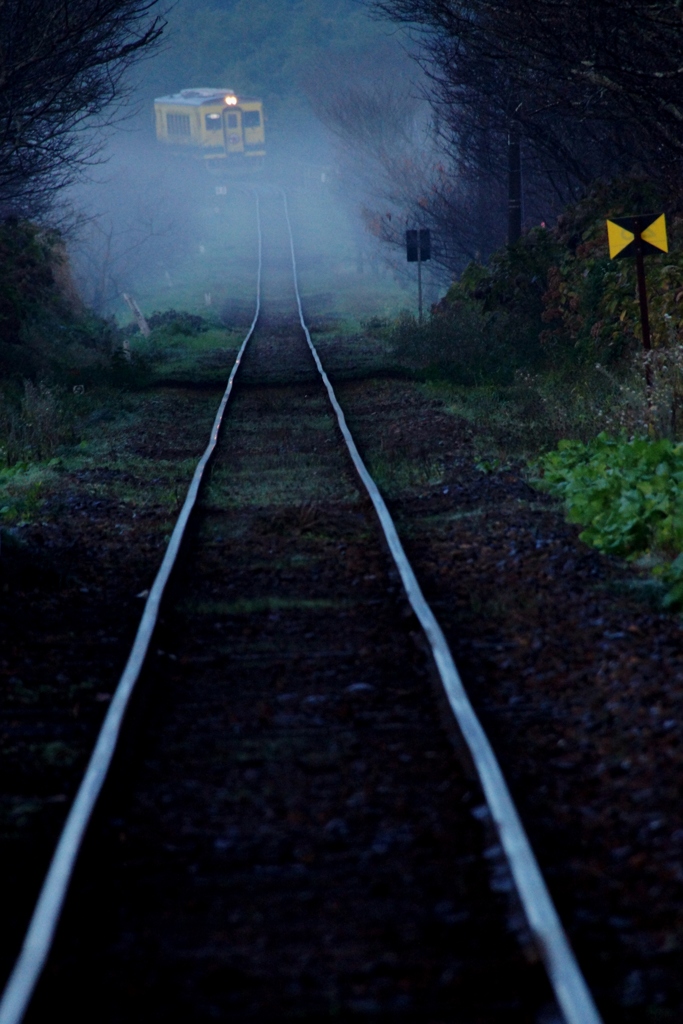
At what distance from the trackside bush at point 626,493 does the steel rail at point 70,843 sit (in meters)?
3.00

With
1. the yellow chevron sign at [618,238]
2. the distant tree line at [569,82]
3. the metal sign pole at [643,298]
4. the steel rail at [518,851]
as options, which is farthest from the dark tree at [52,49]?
the steel rail at [518,851]

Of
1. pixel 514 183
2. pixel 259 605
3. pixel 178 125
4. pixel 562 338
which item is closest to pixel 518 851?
pixel 259 605

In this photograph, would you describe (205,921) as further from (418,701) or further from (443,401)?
(443,401)

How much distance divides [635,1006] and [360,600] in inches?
153

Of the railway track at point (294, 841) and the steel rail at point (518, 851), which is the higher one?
the steel rail at point (518, 851)

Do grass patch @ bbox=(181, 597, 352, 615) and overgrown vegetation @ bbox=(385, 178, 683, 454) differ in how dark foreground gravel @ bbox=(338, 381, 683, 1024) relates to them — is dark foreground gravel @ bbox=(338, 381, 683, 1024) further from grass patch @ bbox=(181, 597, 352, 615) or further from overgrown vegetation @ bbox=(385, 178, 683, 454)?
overgrown vegetation @ bbox=(385, 178, 683, 454)

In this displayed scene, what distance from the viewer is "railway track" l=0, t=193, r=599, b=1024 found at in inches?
126

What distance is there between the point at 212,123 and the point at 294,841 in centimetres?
7560

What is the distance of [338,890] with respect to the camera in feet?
12.2

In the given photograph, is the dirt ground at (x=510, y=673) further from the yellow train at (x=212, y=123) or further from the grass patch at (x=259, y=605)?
the yellow train at (x=212, y=123)

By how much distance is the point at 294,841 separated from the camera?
4.05m

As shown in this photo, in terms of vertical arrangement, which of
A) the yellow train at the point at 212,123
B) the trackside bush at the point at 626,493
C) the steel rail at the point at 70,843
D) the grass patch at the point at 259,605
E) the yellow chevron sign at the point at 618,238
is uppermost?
the yellow train at the point at 212,123

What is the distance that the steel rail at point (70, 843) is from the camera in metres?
3.06

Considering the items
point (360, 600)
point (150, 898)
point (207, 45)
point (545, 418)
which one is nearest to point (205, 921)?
point (150, 898)
